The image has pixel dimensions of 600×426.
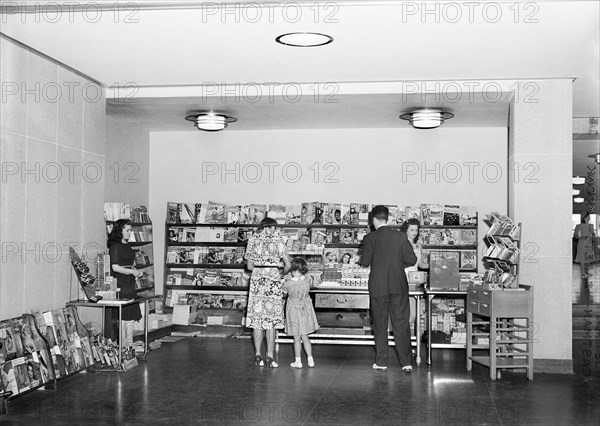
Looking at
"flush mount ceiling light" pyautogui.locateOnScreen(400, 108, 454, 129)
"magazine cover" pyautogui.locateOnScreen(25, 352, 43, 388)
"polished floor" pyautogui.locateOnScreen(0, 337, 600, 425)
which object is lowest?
"polished floor" pyautogui.locateOnScreen(0, 337, 600, 425)

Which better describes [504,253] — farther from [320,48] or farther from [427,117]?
[320,48]

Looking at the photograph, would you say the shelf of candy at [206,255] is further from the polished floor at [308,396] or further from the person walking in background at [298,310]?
the person walking in background at [298,310]


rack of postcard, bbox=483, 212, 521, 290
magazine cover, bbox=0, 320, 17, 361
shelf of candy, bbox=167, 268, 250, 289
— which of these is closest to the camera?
magazine cover, bbox=0, 320, 17, 361

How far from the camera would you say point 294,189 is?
35.7 ft

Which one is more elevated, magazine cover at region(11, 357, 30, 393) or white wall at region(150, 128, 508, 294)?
white wall at region(150, 128, 508, 294)

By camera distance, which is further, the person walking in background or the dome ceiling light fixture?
the dome ceiling light fixture

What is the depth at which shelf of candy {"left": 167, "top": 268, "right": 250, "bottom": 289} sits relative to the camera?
10695mm

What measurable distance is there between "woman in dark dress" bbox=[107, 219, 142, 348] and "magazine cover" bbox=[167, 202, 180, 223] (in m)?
2.68

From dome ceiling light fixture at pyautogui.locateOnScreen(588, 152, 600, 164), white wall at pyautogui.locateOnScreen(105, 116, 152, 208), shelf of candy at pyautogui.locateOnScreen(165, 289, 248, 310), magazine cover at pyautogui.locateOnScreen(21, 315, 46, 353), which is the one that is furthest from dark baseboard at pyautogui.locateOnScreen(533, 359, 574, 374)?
white wall at pyautogui.locateOnScreen(105, 116, 152, 208)

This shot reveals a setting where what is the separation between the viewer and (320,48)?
6453 mm

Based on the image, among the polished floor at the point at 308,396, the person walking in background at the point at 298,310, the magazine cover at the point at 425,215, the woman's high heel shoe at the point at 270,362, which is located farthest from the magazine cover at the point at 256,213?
the woman's high heel shoe at the point at 270,362

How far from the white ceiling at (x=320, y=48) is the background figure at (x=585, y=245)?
8.87 m

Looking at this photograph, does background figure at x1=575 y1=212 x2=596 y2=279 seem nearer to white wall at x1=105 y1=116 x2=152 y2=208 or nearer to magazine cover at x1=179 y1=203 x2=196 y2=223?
magazine cover at x1=179 y1=203 x2=196 y2=223

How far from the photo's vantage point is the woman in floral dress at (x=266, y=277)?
743 centimetres
